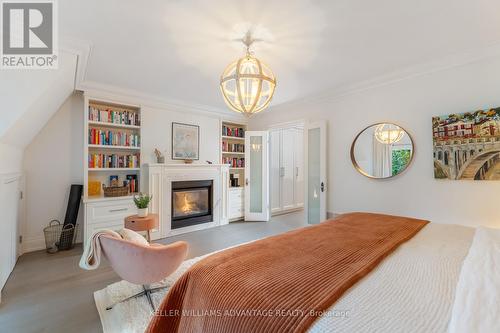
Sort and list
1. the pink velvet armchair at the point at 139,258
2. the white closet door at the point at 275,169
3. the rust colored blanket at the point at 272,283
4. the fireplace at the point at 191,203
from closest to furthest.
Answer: the rust colored blanket at the point at 272,283 → the pink velvet armchair at the point at 139,258 → the fireplace at the point at 191,203 → the white closet door at the point at 275,169

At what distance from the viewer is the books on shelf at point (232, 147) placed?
5.07 m

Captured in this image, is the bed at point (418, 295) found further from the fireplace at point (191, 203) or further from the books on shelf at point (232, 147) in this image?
the books on shelf at point (232, 147)

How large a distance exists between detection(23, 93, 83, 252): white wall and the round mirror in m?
4.30

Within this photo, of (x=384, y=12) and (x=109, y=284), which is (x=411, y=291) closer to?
(x=384, y=12)

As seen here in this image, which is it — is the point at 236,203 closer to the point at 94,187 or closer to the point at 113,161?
the point at 113,161

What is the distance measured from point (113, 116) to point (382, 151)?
13.5ft

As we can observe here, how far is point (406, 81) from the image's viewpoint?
2887 mm

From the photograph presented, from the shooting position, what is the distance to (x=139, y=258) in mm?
1708

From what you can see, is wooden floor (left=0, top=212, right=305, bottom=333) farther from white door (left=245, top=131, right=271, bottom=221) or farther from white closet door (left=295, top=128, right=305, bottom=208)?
white closet door (left=295, top=128, right=305, bottom=208)

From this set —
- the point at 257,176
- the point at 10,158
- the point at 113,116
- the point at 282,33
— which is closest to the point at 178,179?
the point at 113,116

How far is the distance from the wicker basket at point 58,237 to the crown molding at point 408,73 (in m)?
4.19

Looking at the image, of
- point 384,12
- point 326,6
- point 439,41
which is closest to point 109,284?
point 326,6

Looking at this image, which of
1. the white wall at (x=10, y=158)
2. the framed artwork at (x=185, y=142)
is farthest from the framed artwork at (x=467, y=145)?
the white wall at (x=10, y=158)

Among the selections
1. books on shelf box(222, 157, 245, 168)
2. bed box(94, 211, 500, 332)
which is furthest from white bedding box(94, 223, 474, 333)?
books on shelf box(222, 157, 245, 168)
